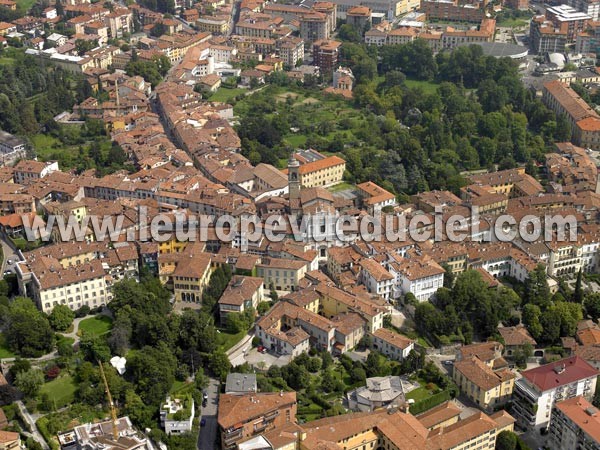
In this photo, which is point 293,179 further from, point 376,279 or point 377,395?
point 377,395

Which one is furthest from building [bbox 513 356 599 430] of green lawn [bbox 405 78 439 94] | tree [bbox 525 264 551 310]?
green lawn [bbox 405 78 439 94]

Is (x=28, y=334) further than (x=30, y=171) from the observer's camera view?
No

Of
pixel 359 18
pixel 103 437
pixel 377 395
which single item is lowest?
pixel 377 395

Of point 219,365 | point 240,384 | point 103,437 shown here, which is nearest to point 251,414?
point 240,384

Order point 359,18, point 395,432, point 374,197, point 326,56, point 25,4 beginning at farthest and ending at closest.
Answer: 1. point 25,4
2. point 359,18
3. point 326,56
4. point 374,197
5. point 395,432

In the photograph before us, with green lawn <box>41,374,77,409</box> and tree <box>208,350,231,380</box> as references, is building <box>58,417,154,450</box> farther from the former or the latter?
tree <box>208,350,231,380</box>

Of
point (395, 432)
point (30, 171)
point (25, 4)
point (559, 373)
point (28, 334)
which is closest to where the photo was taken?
point (395, 432)

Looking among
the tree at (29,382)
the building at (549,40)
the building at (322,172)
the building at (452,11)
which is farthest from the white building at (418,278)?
the building at (452,11)

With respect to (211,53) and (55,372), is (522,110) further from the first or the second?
(55,372)
